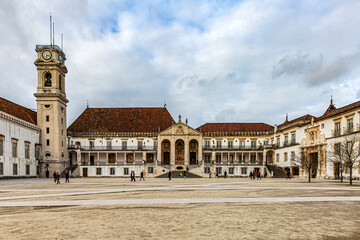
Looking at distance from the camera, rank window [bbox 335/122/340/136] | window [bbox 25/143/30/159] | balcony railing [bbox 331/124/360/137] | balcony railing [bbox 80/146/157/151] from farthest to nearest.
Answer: balcony railing [bbox 80/146/157/151] < window [bbox 25/143/30/159] < window [bbox 335/122/340/136] < balcony railing [bbox 331/124/360/137]

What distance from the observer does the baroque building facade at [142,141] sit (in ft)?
132

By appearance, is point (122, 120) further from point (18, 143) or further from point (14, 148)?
point (14, 148)

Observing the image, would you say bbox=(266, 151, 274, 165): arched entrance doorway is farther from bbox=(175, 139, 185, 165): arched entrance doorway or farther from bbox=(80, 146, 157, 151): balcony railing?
bbox=(80, 146, 157, 151): balcony railing

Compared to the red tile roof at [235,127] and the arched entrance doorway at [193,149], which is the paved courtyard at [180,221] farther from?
the red tile roof at [235,127]

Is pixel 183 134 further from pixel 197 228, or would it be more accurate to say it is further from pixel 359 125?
pixel 197 228

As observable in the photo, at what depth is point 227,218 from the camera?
8.86 metres

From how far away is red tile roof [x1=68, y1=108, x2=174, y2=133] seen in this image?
62469mm

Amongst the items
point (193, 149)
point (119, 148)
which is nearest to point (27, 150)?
point (119, 148)

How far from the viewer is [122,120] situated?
6444 centimetres


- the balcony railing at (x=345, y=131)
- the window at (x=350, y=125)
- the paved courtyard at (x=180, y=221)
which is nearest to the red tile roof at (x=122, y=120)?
the balcony railing at (x=345, y=131)

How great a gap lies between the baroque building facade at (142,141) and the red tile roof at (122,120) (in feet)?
0.72

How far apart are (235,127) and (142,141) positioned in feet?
71.6

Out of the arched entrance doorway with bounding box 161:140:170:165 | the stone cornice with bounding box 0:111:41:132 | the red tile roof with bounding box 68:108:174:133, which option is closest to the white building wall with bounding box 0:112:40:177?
the stone cornice with bounding box 0:111:41:132

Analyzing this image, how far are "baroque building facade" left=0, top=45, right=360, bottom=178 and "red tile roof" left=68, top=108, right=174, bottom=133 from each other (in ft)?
0.72
